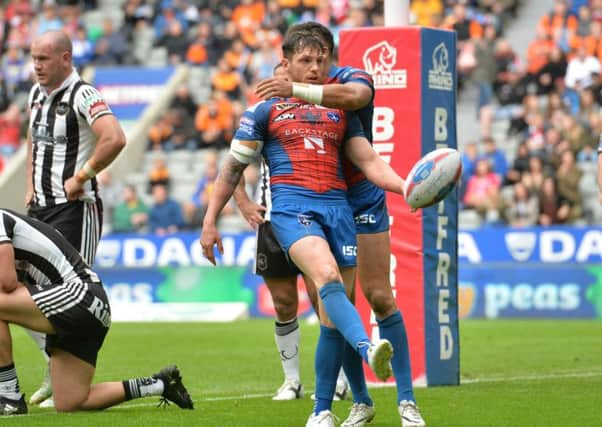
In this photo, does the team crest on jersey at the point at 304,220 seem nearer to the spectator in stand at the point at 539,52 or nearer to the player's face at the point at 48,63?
the player's face at the point at 48,63

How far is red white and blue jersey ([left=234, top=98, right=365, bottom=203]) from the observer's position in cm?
784

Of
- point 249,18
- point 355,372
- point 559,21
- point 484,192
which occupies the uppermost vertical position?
point 249,18

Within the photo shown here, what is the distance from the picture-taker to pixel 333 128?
7914 millimetres

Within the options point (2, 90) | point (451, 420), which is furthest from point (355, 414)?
point (2, 90)

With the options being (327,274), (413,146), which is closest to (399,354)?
(327,274)

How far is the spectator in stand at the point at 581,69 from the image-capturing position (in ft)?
76.0

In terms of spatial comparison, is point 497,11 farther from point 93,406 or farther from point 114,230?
point 93,406

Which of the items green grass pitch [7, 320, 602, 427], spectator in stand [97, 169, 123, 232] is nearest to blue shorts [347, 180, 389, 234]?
green grass pitch [7, 320, 602, 427]

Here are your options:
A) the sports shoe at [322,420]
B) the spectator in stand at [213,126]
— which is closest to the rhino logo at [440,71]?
the sports shoe at [322,420]

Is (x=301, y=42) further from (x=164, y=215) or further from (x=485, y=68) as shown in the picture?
(x=485, y=68)

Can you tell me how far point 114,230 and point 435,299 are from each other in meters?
14.5

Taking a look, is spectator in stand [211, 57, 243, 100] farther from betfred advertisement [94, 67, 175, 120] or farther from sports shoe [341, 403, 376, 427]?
sports shoe [341, 403, 376, 427]

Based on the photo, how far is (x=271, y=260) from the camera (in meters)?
10.0

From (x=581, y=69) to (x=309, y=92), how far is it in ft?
53.7
